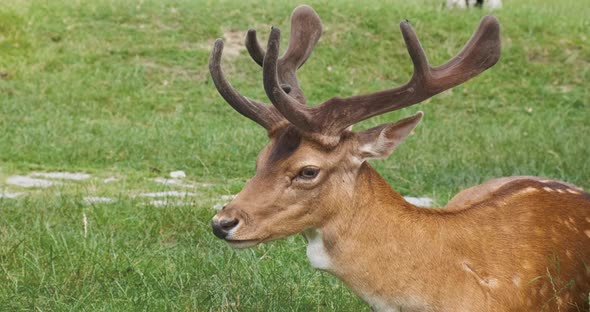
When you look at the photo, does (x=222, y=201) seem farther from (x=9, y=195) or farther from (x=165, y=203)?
(x=9, y=195)

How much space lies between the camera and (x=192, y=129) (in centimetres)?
1118

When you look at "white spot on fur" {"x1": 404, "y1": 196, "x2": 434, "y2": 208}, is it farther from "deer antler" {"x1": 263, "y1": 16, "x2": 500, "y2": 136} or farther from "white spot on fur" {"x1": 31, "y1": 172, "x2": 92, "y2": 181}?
"deer antler" {"x1": 263, "y1": 16, "x2": 500, "y2": 136}

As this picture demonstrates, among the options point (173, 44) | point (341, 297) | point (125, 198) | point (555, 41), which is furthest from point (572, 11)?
point (341, 297)

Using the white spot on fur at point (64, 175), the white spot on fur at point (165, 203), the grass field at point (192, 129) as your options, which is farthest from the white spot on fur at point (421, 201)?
the white spot on fur at point (64, 175)

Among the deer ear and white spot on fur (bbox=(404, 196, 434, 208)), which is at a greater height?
the deer ear

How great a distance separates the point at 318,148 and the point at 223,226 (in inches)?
17.8

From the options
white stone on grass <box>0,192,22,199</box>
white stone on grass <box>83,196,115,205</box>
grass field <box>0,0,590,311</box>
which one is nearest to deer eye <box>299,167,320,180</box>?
grass field <box>0,0,590,311</box>

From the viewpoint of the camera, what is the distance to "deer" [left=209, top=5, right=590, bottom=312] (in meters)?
3.79

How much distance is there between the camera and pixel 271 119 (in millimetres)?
4012

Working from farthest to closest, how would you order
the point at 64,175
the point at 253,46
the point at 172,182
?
the point at 64,175 → the point at 172,182 → the point at 253,46

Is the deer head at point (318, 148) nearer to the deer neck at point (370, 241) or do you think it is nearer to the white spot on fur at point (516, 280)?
the deer neck at point (370, 241)

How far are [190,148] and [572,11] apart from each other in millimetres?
9562

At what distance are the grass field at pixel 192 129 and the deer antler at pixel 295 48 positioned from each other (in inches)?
41.7

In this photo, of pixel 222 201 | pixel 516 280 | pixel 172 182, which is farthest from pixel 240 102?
pixel 172 182
